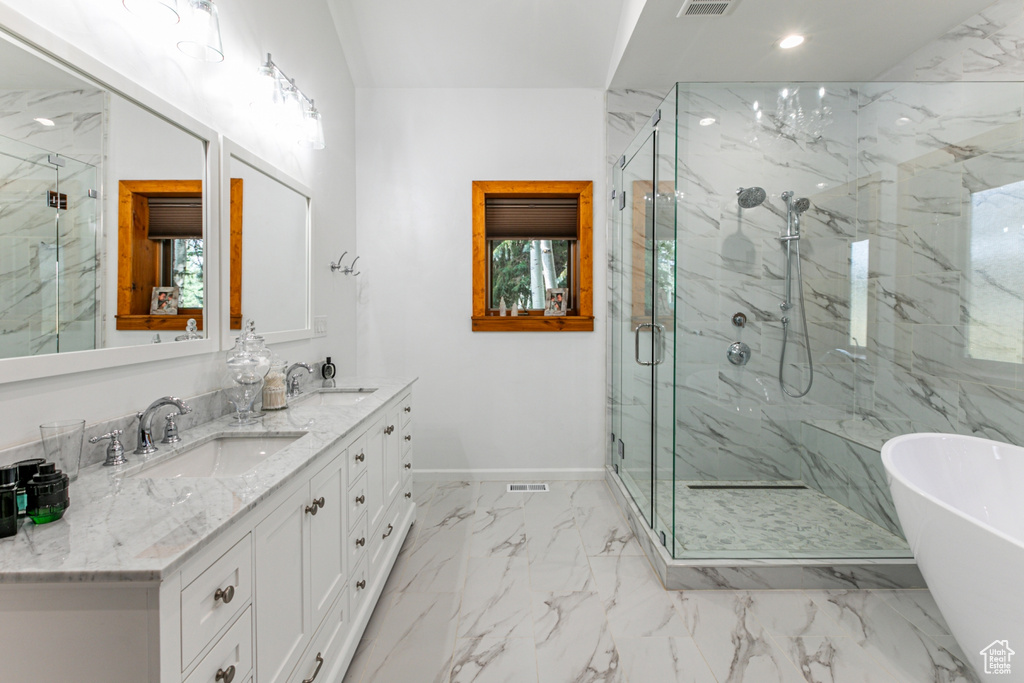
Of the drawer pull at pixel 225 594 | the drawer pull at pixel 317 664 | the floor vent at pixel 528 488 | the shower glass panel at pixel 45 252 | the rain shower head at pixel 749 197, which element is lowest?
the floor vent at pixel 528 488

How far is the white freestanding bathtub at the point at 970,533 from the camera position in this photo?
119 cm

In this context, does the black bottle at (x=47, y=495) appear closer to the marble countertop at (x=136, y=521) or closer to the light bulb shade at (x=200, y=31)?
the marble countertop at (x=136, y=521)

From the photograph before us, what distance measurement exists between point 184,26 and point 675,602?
2.75 m

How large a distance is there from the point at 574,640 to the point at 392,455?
1.10 meters

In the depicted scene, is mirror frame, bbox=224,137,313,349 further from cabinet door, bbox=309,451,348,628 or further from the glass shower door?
the glass shower door

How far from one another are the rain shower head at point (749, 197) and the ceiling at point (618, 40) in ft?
2.84

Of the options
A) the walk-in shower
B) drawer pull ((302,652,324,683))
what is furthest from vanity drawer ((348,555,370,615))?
the walk-in shower

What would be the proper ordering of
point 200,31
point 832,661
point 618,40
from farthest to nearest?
point 618,40 < point 832,661 < point 200,31

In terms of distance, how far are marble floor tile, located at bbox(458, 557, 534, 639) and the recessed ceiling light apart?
3.16 metres

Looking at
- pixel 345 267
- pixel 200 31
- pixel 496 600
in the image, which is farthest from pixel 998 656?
pixel 345 267

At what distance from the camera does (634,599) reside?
1991 millimetres

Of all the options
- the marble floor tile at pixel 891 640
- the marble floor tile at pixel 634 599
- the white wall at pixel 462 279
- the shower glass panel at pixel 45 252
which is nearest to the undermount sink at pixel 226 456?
the shower glass panel at pixel 45 252

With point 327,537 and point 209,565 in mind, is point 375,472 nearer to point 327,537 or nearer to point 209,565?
point 327,537

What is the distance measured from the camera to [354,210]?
10.9 ft
